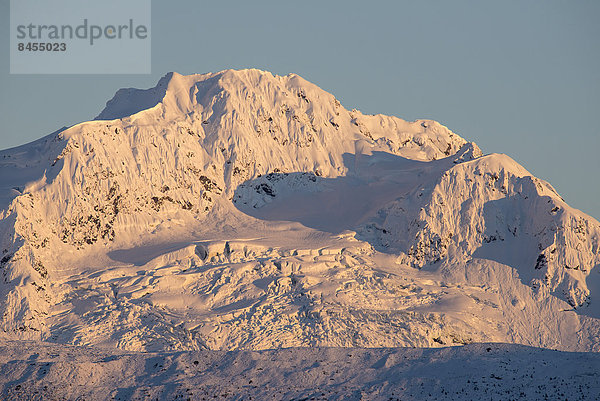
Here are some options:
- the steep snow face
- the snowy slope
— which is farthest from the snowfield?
the snowy slope

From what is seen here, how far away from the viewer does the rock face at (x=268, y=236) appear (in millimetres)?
116562

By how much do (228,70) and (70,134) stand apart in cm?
2882

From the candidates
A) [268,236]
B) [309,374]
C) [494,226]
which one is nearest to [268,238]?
[268,236]

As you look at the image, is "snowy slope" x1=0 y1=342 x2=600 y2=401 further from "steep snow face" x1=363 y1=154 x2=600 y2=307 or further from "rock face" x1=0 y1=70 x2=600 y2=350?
"steep snow face" x1=363 y1=154 x2=600 y2=307

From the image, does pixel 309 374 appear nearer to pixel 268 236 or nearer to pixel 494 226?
pixel 268 236

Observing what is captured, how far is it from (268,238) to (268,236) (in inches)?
40.3

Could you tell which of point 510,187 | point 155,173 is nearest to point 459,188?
point 510,187

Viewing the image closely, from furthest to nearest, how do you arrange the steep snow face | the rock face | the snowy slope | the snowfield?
1. the steep snow face
2. the rock face
3. the snowfield
4. the snowy slope

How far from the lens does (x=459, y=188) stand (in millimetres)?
135250

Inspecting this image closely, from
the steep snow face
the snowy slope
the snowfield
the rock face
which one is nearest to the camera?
the snowy slope

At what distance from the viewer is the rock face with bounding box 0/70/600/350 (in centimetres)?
11656

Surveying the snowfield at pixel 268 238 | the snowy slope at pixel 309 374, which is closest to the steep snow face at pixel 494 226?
the snowfield at pixel 268 238

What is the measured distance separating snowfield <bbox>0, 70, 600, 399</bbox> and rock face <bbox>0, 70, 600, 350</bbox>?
23 centimetres

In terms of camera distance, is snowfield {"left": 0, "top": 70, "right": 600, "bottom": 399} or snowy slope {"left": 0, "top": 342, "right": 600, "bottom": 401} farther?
snowfield {"left": 0, "top": 70, "right": 600, "bottom": 399}
